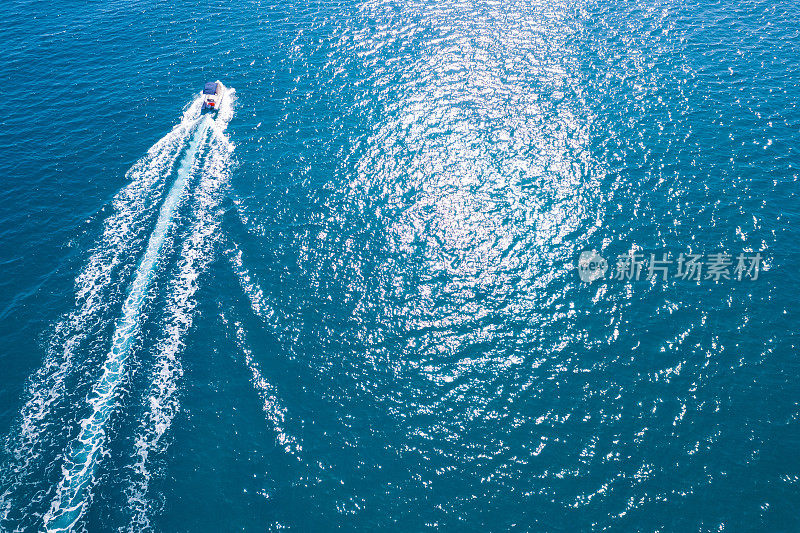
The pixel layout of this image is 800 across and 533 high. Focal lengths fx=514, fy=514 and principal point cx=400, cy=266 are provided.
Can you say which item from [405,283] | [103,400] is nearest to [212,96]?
[405,283]

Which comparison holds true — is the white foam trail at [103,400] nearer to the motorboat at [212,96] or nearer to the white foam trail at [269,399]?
the white foam trail at [269,399]

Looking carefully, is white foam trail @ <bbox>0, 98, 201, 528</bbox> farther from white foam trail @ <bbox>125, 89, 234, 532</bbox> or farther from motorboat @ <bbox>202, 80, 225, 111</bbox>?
white foam trail @ <bbox>125, 89, 234, 532</bbox>

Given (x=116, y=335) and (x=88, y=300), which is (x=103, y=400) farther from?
(x=88, y=300)

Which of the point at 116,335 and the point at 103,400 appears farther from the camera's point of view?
the point at 116,335

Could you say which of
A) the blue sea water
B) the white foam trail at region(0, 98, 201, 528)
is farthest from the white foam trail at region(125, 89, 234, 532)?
the white foam trail at region(0, 98, 201, 528)

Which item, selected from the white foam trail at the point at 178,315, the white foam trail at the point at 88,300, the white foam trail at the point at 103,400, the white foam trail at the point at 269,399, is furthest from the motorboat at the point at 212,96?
the white foam trail at the point at 269,399

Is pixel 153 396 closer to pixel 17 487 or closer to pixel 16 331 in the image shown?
pixel 17 487
